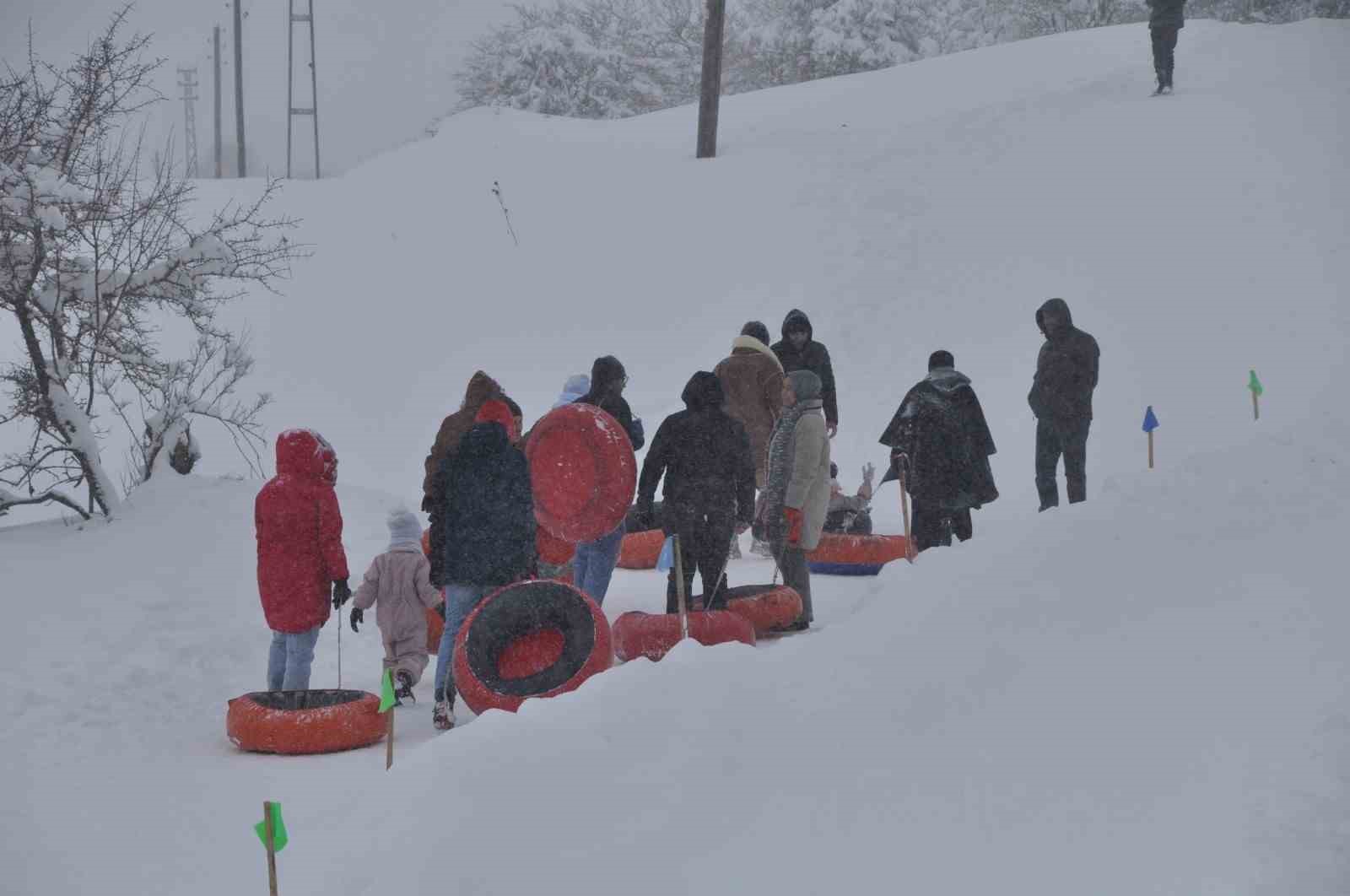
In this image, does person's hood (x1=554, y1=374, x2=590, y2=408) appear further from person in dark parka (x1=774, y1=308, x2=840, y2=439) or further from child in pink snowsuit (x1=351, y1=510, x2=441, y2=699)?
person in dark parka (x1=774, y1=308, x2=840, y2=439)

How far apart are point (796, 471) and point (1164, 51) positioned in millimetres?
15771

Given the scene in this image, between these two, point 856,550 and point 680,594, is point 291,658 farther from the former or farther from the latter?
point 856,550

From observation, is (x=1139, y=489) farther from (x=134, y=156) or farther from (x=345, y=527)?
(x=134, y=156)

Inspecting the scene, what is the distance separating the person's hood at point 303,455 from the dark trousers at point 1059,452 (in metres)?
5.84

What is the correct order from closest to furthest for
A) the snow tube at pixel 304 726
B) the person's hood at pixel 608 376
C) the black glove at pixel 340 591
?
the snow tube at pixel 304 726
the black glove at pixel 340 591
the person's hood at pixel 608 376

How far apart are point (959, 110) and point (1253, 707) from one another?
70.0ft

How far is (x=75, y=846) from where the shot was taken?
6574mm

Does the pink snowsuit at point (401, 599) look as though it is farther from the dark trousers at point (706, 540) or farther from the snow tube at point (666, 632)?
the dark trousers at point (706, 540)

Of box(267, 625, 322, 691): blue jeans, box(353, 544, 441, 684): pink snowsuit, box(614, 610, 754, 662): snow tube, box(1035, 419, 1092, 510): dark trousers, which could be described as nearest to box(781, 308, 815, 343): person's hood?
box(1035, 419, 1092, 510): dark trousers

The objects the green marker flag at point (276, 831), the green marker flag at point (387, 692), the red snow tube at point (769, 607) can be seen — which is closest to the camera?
the green marker flag at point (276, 831)

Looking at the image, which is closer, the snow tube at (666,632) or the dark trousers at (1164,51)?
the snow tube at (666,632)

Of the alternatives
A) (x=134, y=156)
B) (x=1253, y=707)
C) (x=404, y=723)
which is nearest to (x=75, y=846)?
(x=404, y=723)

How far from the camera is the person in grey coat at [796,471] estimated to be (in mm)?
9250

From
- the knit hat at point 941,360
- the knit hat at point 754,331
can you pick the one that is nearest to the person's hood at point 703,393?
the knit hat at point 941,360
